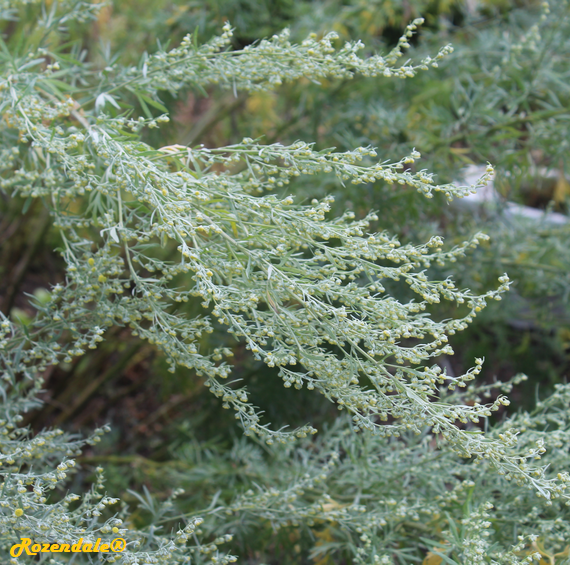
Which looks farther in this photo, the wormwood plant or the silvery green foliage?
the silvery green foliage

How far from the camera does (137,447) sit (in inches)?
61.7

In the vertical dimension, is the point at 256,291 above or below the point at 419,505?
above

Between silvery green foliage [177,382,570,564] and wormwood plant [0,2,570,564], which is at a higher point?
wormwood plant [0,2,570,564]

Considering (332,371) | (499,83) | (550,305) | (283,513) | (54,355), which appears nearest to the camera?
(332,371)

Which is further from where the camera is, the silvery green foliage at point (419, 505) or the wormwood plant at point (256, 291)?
the silvery green foliage at point (419, 505)

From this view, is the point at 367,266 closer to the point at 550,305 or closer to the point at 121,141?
the point at 121,141

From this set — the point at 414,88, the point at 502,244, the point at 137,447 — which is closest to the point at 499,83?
the point at 414,88

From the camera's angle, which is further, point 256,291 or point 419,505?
point 419,505

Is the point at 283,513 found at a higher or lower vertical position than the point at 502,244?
lower

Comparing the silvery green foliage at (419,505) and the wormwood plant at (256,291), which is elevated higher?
the wormwood plant at (256,291)

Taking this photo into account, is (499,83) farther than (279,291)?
Yes

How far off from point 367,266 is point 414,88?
1080mm

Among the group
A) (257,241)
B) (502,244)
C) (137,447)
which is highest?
(257,241)

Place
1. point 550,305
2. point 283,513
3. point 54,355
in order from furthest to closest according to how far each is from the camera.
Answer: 1. point 550,305
2. point 283,513
3. point 54,355
